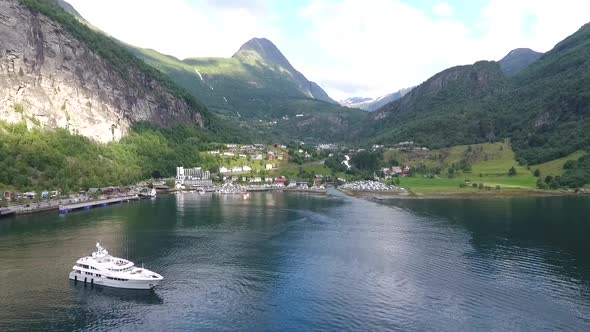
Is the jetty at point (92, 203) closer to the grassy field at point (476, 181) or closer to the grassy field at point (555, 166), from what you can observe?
the grassy field at point (476, 181)

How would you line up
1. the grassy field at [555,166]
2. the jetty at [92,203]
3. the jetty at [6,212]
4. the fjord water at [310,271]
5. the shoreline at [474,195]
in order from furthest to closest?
the grassy field at [555,166] < the shoreline at [474,195] < the jetty at [92,203] < the jetty at [6,212] < the fjord water at [310,271]

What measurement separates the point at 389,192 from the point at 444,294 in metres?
114

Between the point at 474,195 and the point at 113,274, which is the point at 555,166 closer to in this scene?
the point at 474,195

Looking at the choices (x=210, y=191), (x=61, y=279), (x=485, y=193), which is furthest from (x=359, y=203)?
(x=61, y=279)

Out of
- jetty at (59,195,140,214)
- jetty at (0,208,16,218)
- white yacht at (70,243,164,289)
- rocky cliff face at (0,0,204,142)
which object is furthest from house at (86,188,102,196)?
white yacht at (70,243,164,289)

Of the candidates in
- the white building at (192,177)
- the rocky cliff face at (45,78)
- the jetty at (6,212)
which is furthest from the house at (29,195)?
the white building at (192,177)

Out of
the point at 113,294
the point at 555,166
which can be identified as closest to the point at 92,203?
the point at 113,294

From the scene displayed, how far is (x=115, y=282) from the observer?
57.8 metres

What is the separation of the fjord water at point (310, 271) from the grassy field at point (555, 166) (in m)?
74.7

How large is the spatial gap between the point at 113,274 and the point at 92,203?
82.9 m

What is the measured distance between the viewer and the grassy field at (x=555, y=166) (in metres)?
180

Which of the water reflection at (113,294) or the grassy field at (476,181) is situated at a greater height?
the grassy field at (476,181)

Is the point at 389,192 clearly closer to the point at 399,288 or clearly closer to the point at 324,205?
the point at 324,205

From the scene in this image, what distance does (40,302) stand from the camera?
2029 inches
